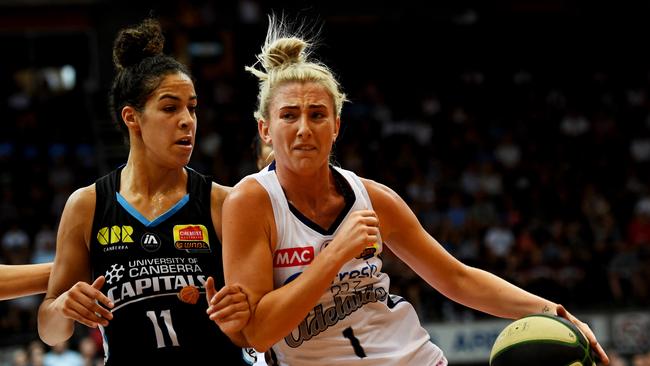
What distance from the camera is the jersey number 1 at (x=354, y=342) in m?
3.80

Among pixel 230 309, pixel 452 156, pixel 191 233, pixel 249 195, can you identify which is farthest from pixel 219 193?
pixel 452 156

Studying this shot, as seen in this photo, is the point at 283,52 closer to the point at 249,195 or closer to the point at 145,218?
the point at 249,195

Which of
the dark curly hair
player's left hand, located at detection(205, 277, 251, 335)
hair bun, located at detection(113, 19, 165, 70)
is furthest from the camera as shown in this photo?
hair bun, located at detection(113, 19, 165, 70)

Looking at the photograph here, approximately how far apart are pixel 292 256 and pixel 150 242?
77 cm

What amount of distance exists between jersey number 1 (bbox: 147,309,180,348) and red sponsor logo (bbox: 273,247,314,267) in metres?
0.67

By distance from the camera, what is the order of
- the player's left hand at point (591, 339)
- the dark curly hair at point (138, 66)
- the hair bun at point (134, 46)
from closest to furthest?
the player's left hand at point (591, 339), the dark curly hair at point (138, 66), the hair bun at point (134, 46)

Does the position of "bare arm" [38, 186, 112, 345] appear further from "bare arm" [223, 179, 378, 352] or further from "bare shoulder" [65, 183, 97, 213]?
"bare arm" [223, 179, 378, 352]

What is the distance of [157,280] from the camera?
4098 millimetres

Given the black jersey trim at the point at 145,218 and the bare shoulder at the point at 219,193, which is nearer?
the black jersey trim at the point at 145,218

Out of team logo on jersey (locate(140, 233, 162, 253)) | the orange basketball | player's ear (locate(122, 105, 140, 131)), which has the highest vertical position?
player's ear (locate(122, 105, 140, 131))

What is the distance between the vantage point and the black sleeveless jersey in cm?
410

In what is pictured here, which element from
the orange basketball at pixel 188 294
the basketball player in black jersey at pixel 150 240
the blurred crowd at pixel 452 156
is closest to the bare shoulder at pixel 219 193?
the basketball player in black jersey at pixel 150 240

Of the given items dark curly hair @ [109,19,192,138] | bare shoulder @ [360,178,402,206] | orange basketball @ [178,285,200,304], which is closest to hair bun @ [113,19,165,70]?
dark curly hair @ [109,19,192,138]

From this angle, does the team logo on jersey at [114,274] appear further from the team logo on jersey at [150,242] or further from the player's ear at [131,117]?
the player's ear at [131,117]
